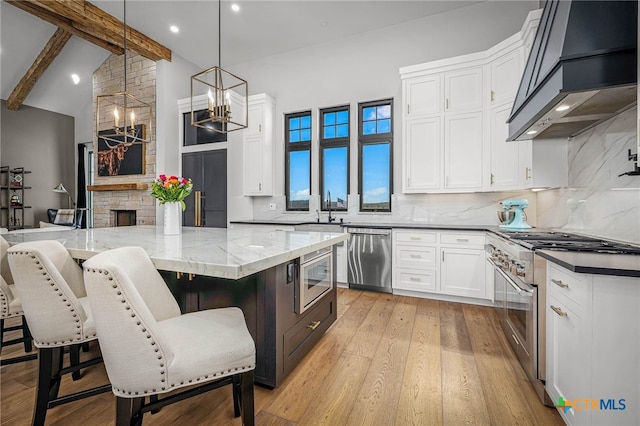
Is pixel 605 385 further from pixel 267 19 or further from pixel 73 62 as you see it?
pixel 73 62

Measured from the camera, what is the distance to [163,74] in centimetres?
519

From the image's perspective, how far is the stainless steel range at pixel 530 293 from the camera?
1681mm

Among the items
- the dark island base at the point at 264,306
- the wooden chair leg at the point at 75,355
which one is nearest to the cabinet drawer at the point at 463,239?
the dark island base at the point at 264,306

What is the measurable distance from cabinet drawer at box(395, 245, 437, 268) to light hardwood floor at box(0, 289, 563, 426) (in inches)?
40.3

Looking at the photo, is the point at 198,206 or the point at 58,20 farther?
the point at 198,206

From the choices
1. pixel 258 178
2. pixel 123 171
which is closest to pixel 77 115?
pixel 123 171

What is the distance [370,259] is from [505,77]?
2.58 metres

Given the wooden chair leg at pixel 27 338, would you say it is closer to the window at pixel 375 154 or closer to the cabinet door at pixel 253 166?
the cabinet door at pixel 253 166

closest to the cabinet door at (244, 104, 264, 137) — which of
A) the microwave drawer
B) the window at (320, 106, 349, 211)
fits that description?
the window at (320, 106, 349, 211)

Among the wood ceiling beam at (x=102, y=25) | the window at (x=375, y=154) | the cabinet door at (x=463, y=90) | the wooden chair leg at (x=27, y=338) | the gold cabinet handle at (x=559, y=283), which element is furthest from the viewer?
the window at (x=375, y=154)

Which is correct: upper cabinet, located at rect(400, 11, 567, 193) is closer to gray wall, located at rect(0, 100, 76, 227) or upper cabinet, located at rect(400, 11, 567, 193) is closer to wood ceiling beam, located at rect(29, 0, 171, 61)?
wood ceiling beam, located at rect(29, 0, 171, 61)

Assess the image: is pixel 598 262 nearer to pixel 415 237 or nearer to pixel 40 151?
pixel 415 237

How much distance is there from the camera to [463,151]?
3.59 meters

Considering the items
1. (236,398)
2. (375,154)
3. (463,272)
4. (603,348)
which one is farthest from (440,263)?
(236,398)
